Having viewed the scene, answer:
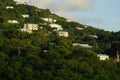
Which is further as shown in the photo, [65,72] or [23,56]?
[23,56]

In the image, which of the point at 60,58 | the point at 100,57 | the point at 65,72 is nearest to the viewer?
the point at 65,72

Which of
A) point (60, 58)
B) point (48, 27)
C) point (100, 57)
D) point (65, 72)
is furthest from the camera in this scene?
point (48, 27)

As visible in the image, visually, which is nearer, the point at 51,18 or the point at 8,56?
the point at 8,56

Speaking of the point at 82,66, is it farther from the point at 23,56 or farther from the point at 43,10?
the point at 43,10

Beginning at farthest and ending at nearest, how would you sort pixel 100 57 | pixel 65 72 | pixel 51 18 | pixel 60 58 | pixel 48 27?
pixel 51 18, pixel 48 27, pixel 100 57, pixel 60 58, pixel 65 72

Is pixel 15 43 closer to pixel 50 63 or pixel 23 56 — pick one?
pixel 23 56

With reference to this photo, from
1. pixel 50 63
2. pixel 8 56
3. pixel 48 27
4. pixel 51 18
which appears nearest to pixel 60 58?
pixel 50 63

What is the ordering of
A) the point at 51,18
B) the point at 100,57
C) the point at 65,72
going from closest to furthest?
the point at 65,72 → the point at 100,57 → the point at 51,18

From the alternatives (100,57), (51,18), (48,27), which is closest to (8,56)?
(100,57)
